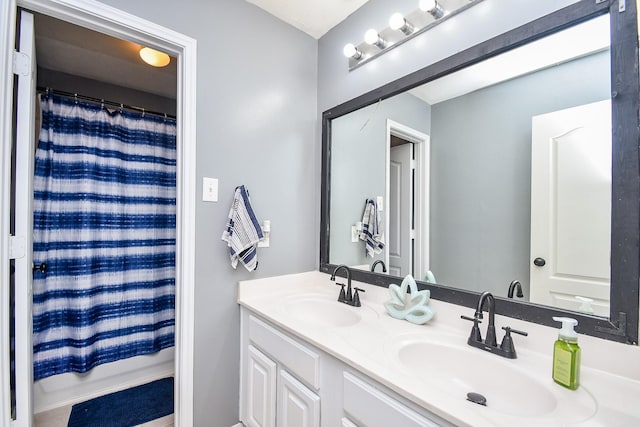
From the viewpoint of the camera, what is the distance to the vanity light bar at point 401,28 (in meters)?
1.24

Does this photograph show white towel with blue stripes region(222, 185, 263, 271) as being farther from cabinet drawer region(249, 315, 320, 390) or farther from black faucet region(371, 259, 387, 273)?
black faucet region(371, 259, 387, 273)

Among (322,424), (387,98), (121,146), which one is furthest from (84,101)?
(322,424)

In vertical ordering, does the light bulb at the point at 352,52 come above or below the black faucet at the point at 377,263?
above

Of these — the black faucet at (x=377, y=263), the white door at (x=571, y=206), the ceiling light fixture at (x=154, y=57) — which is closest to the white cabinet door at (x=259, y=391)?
the black faucet at (x=377, y=263)

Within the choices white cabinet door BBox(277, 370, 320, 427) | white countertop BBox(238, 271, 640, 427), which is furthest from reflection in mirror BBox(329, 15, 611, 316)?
white cabinet door BBox(277, 370, 320, 427)

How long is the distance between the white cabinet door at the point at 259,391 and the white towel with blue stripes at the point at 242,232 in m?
0.46

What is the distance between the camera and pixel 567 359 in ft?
2.50

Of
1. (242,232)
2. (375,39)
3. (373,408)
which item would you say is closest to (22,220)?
(242,232)

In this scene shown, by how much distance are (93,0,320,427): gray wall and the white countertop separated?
355 mm

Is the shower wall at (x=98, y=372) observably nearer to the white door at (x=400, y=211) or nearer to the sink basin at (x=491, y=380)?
the white door at (x=400, y=211)

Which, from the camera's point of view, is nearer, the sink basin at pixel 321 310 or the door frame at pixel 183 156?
the door frame at pixel 183 156

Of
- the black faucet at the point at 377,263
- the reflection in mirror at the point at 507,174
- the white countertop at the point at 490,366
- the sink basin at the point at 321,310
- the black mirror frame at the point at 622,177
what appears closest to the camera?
the white countertop at the point at 490,366

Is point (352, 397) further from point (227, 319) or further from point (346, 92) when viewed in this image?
point (346, 92)

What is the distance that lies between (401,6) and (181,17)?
1088 mm
